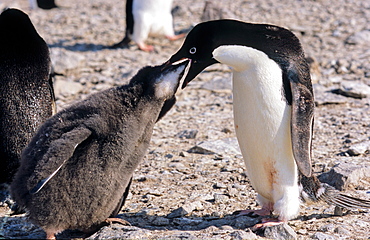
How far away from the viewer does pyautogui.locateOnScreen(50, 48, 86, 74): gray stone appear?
7.95 metres

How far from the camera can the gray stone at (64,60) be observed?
313 inches

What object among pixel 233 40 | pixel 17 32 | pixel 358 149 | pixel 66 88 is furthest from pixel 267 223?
pixel 66 88

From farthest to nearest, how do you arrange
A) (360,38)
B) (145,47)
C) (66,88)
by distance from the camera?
1. (145,47)
2. (360,38)
3. (66,88)

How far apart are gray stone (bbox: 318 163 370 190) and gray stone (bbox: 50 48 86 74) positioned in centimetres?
468

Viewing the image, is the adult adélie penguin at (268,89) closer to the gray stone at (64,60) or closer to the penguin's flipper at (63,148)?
the penguin's flipper at (63,148)

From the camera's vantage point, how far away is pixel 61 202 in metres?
3.15

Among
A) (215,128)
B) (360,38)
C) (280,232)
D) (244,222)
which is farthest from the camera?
(360,38)

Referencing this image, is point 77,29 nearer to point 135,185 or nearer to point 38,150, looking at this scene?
point 135,185

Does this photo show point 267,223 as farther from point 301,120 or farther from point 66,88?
point 66,88

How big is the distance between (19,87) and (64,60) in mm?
3837

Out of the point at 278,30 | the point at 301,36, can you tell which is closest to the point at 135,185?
the point at 278,30

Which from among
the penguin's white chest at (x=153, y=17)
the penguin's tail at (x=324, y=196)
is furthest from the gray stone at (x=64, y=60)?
the penguin's tail at (x=324, y=196)

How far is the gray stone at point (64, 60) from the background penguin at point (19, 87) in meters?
3.33

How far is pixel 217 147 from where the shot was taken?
4996 mm
